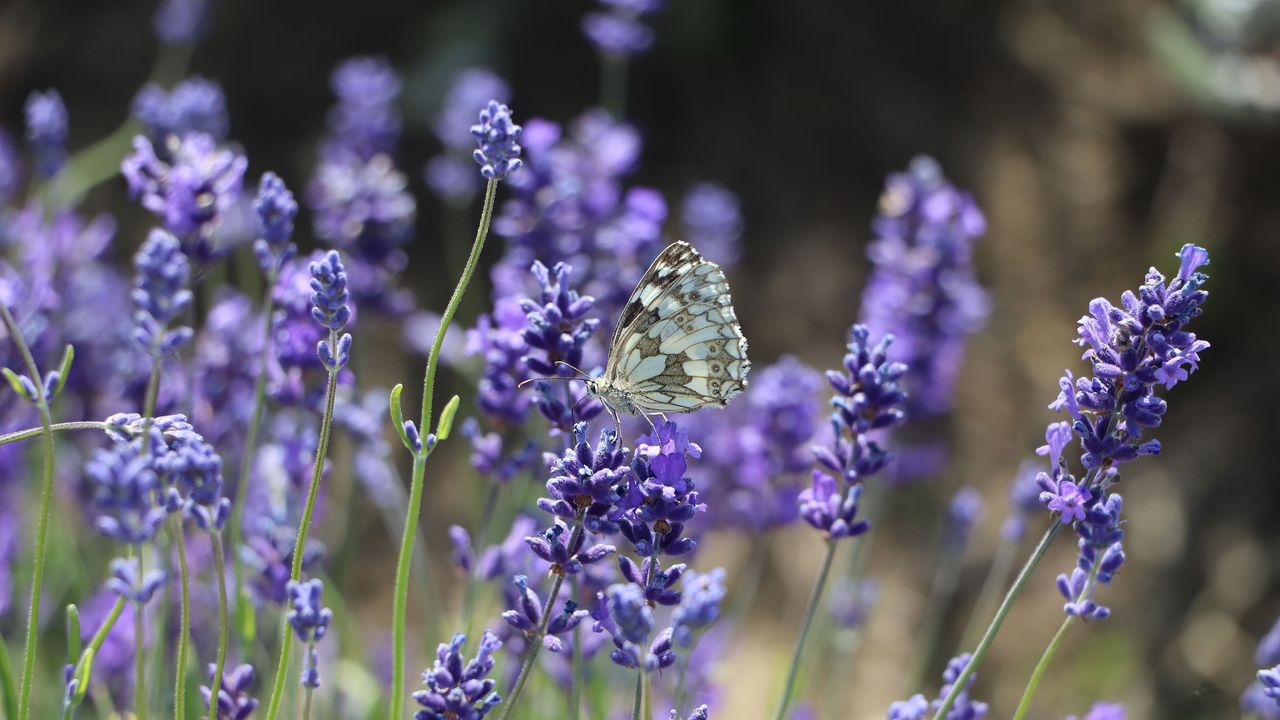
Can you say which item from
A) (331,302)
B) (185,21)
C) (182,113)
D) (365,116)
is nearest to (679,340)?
(331,302)

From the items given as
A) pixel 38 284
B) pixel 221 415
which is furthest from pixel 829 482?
pixel 38 284

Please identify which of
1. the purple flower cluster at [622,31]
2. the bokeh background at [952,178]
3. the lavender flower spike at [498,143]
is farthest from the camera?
the bokeh background at [952,178]

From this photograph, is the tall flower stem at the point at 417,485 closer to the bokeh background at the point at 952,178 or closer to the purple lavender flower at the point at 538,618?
the purple lavender flower at the point at 538,618

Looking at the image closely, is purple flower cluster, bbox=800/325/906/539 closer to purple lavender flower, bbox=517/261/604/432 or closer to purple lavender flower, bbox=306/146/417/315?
purple lavender flower, bbox=517/261/604/432

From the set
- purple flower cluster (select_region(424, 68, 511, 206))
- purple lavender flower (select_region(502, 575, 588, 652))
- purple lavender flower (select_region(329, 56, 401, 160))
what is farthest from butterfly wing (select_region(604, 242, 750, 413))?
purple lavender flower (select_region(329, 56, 401, 160))

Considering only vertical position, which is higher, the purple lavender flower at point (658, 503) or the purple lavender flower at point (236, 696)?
the purple lavender flower at point (658, 503)

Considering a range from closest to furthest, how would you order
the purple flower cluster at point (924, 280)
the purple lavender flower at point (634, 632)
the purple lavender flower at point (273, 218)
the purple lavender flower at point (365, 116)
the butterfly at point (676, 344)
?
the purple lavender flower at point (634, 632), the purple lavender flower at point (273, 218), the butterfly at point (676, 344), the purple flower cluster at point (924, 280), the purple lavender flower at point (365, 116)

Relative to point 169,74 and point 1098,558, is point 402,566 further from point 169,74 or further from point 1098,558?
point 169,74

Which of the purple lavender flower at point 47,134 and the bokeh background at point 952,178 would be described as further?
the bokeh background at point 952,178

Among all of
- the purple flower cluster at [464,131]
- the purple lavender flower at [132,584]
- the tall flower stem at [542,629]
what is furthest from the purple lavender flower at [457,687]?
the purple flower cluster at [464,131]
